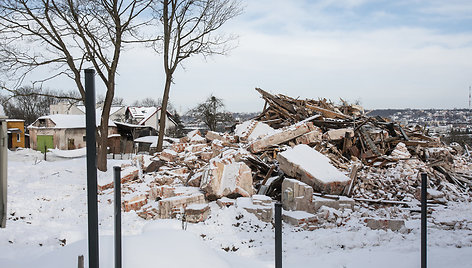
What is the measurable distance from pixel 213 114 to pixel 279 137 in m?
22.8

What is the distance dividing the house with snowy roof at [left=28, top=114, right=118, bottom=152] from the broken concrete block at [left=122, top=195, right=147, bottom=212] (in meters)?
24.5

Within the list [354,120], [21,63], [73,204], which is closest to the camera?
[73,204]

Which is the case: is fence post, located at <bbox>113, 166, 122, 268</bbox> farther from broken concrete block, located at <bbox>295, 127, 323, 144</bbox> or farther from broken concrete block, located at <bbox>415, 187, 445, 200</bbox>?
broken concrete block, located at <bbox>295, 127, 323, 144</bbox>

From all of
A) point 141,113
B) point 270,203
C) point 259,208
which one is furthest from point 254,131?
point 141,113

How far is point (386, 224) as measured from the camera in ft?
20.4

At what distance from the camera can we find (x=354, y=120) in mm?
11953

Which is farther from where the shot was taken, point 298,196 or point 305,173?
point 305,173

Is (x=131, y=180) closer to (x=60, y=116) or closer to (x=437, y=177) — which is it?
(x=437, y=177)

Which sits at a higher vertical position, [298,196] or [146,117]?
[146,117]

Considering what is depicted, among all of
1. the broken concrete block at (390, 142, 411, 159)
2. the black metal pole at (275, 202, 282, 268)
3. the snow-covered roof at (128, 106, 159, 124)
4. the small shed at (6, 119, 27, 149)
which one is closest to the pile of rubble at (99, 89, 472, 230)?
the broken concrete block at (390, 142, 411, 159)

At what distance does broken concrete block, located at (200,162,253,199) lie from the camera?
318 inches

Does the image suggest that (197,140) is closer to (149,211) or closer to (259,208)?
(149,211)

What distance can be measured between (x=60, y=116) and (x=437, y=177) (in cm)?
3237

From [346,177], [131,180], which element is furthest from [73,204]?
[346,177]
